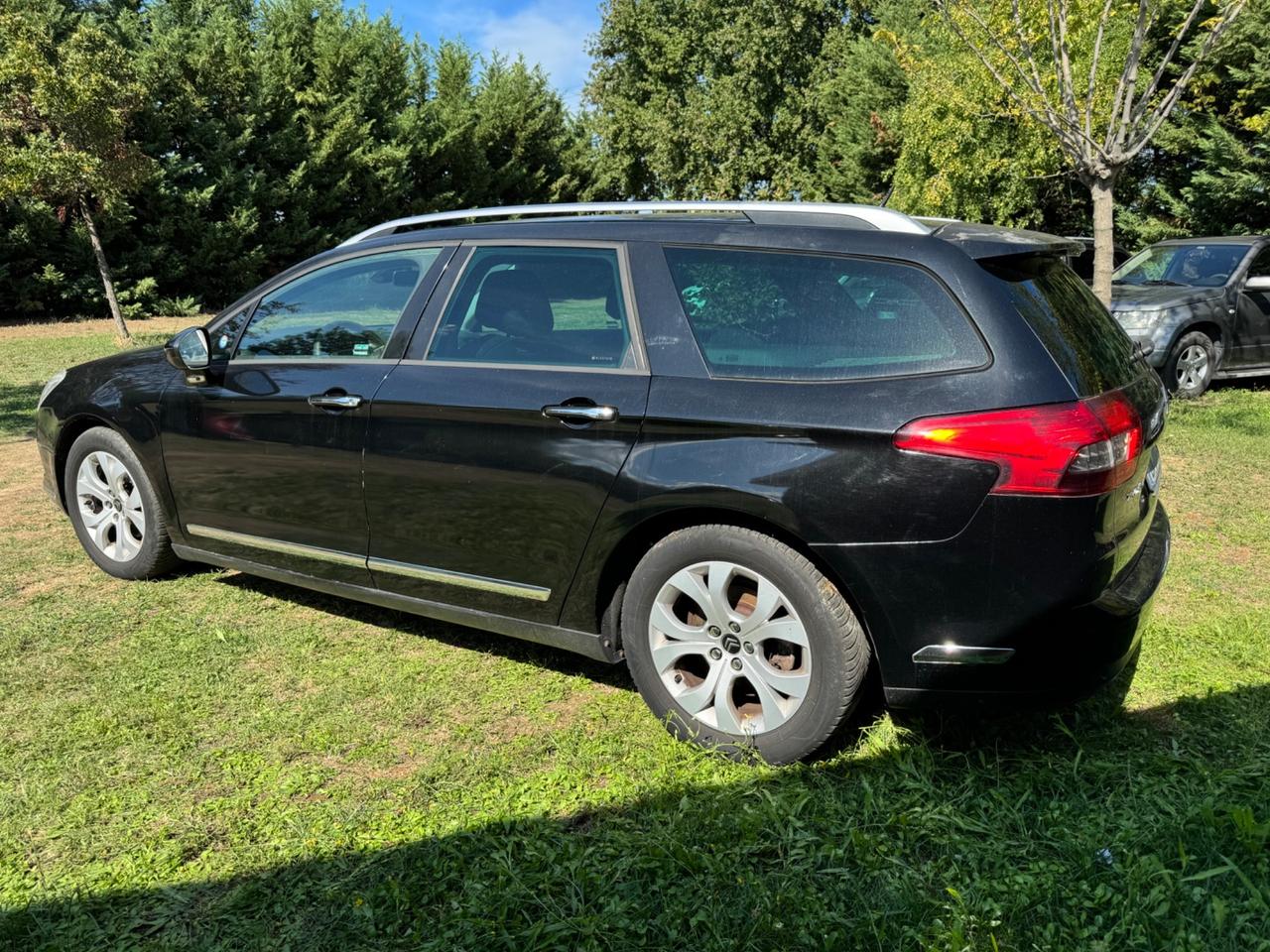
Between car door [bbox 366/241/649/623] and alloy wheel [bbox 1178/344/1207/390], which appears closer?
car door [bbox 366/241/649/623]

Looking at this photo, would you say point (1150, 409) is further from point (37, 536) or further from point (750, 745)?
point (37, 536)

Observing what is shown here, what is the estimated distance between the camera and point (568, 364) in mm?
3539

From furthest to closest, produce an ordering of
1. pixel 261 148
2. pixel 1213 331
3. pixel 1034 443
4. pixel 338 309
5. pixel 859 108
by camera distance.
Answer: pixel 859 108, pixel 261 148, pixel 1213 331, pixel 338 309, pixel 1034 443

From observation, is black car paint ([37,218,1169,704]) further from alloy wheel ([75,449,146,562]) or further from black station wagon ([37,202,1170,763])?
alloy wheel ([75,449,146,562])

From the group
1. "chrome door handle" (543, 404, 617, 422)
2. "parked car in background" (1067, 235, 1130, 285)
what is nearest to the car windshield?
"parked car in background" (1067, 235, 1130, 285)

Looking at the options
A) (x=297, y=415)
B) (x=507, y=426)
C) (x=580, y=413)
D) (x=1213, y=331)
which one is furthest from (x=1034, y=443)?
(x=1213, y=331)

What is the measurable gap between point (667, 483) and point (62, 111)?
15.1m

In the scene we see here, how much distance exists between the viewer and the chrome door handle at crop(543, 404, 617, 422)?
332cm

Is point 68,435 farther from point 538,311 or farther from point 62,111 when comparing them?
point 62,111

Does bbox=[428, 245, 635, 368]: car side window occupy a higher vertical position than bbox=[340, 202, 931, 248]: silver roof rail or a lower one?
lower

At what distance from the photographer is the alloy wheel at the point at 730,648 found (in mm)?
3107

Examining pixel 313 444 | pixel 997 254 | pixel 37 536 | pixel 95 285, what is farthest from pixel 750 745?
pixel 95 285

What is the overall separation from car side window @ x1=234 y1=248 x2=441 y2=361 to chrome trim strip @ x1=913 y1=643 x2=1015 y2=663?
2341 millimetres

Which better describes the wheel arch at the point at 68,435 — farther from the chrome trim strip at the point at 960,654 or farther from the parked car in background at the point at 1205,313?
the parked car in background at the point at 1205,313
